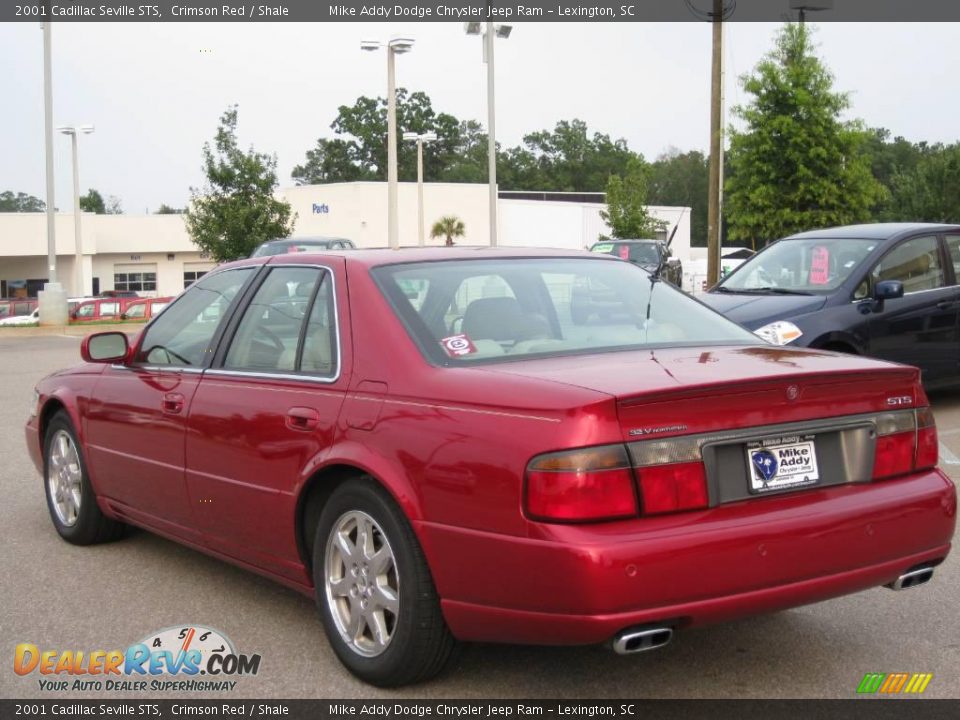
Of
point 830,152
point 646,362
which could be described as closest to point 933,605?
point 646,362

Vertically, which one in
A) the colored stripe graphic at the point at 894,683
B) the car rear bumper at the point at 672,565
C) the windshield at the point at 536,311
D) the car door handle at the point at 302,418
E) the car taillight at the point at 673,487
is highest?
the windshield at the point at 536,311

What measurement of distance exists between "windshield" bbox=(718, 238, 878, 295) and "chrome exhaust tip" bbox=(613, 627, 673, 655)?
7.43 m

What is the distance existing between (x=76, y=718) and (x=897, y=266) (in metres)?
8.65

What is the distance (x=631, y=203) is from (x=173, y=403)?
46.3 meters

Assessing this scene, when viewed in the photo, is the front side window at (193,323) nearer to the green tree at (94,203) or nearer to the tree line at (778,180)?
the tree line at (778,180)

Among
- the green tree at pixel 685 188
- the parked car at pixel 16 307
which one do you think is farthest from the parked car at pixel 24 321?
the green tree at pixel 685 188

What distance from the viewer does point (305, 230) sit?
6353 cm

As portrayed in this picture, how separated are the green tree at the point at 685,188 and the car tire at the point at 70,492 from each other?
81.1 m

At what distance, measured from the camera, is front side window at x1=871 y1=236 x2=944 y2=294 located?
1066 centimetres

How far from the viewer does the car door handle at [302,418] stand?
445 cm

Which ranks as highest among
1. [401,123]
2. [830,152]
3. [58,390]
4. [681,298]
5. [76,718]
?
[401,123]

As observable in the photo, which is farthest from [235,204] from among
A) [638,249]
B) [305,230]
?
[305,230]

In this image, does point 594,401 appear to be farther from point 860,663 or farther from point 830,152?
point 830,152

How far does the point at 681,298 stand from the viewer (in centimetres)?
526
